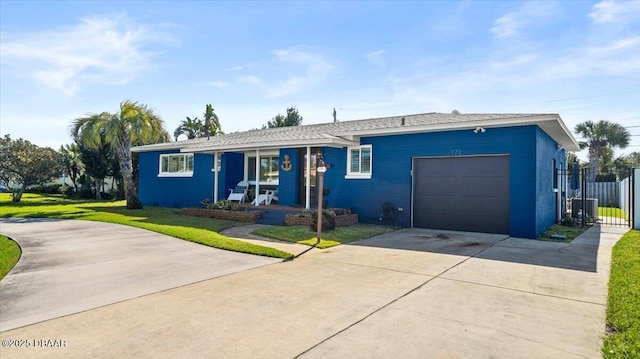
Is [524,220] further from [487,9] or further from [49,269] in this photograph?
[49,269]

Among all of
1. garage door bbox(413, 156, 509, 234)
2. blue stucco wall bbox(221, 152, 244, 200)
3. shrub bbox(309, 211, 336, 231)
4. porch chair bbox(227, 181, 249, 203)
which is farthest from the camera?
blue stucco wall bbox(221, 152, 244, 200)

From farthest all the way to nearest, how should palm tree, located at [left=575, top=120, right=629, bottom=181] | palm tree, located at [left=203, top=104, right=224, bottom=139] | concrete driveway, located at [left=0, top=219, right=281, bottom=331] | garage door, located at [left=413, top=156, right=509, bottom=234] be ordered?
palm tree, located at [left=203, top=104, right=224, bottom=139] → palm tree, located at [left=575, top=120, right=629, bottom=181] → garage door, located at [left=413, top=156, right=509, bottom=234] → concrete driveway, located at [left=0, top=219, right=281, bottom=331]

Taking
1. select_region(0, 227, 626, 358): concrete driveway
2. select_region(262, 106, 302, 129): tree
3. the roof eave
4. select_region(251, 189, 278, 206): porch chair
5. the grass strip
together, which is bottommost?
select_region(0, 227, 626, 358): concrete driveway

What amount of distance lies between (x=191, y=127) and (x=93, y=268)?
116ft

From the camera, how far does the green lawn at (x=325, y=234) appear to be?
31.8ft

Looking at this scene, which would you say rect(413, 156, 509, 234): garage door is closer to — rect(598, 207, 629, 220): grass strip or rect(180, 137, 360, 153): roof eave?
rect(180, 137, 360, 153): roof eave

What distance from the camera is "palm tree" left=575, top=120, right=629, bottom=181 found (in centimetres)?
3103

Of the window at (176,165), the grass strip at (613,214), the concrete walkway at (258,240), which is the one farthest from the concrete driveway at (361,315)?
the grass strip at (613,214)

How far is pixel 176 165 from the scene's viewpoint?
19531 millimetres

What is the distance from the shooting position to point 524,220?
419 inches

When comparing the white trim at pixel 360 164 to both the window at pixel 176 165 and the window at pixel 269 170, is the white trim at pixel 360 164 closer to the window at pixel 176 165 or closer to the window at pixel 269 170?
the window at pixel 269 170

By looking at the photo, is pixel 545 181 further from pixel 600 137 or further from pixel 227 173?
pixel 600 137

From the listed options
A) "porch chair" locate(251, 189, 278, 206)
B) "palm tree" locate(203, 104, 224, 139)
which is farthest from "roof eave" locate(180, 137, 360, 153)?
"palm tree" locate(203, 104, 224, 139)

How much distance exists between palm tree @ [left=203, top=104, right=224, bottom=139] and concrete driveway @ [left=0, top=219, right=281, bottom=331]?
96.2 feet
